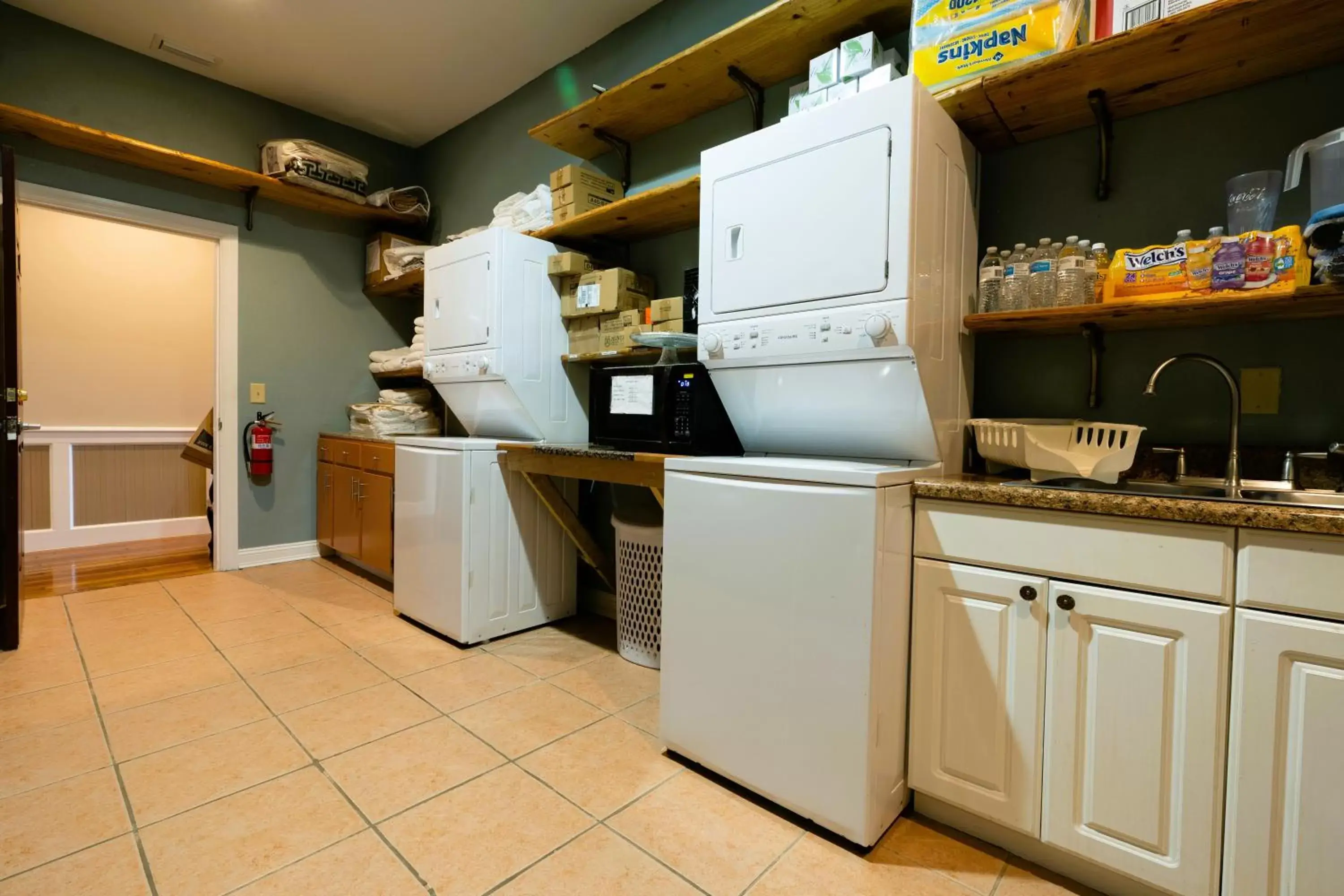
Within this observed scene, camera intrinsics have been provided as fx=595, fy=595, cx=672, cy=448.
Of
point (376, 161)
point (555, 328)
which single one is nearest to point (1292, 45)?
point (555, 328)

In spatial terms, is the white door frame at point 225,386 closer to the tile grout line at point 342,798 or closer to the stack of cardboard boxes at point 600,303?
the tile grout line at point 342,798

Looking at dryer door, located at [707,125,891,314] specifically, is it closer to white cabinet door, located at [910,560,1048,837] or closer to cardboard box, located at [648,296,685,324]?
cardboard box, located at [648,296,685,324]

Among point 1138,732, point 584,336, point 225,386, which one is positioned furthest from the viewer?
point 225,386

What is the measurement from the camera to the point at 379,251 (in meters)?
3.74

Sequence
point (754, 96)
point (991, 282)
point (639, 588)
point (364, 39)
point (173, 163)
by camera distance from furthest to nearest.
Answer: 1. point (173, 163)
2. point (364, 39)
3. point (639, 588)
4. point (754, 96)
5. point (991, 282)

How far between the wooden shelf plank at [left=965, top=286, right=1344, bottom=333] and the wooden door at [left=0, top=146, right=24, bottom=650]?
10.9ft

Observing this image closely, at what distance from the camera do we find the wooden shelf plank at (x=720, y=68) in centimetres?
181

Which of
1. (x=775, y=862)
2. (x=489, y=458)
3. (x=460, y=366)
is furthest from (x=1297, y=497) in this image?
(x=460, y=366)

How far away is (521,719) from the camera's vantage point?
73.9 inches

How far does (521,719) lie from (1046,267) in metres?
1.96

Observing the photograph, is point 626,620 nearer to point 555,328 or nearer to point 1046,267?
point 555,328

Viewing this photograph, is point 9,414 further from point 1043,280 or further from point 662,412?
point 1043,280

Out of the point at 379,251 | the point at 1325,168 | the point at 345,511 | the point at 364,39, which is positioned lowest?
the point at 345,511

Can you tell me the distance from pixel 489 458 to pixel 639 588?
0.82m
